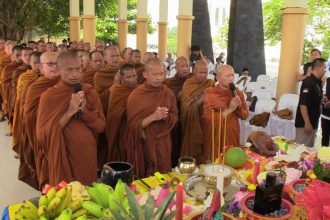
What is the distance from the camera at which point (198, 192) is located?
6.64 ft

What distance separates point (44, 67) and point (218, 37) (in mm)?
22400

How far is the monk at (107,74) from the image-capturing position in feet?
15.6

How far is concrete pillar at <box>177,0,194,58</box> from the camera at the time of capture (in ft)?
34.3

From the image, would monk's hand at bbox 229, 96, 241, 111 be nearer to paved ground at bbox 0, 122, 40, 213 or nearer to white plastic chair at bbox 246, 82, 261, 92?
paved ground at bbox 0, 122, 40, 213

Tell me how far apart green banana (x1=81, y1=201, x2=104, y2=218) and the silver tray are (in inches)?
21.7

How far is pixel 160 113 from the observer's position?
3.34 metres

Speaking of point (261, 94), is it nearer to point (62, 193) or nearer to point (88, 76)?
point (88, 76)

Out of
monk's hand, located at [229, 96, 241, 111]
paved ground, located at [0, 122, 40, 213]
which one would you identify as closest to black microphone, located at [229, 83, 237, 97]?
monk's hand, located at [229, 96, 241, 111]

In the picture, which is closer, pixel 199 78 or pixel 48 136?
pixel 48 136

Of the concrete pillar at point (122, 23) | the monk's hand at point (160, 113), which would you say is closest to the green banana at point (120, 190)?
the monk's hand at point (160, 113)

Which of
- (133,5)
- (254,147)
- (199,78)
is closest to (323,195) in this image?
(254,147)

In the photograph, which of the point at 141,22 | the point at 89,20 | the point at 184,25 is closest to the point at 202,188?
the point at 184,25

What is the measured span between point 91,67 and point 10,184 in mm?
1925

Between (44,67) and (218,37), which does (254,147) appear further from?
(218,37)
